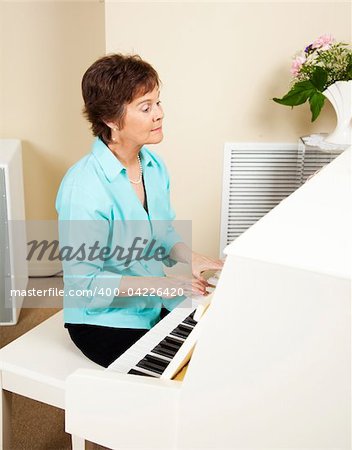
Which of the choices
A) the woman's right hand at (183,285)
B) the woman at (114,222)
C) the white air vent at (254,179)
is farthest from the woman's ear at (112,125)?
the white air vent at (254,179)

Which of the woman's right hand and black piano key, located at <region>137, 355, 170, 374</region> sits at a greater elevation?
the woman's right hand

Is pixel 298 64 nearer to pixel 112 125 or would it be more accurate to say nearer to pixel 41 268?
pixel 112 125

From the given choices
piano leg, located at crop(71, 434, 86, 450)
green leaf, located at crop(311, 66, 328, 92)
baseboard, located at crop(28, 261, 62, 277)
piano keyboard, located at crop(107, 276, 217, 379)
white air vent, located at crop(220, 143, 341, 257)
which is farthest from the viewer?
baseboard, located at crop(28, 261, 62, 277)

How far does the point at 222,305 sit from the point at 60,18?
2.75 metres

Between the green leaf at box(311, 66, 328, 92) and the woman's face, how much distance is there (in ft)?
2.45

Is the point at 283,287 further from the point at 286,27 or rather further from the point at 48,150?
the point at 48,150

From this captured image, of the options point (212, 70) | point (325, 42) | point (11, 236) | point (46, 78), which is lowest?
point (11, 236)

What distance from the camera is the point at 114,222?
73.9 inches

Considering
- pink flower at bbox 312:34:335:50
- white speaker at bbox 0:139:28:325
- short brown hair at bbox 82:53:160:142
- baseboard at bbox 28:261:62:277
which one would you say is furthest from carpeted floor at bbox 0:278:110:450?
pink flower at bbox 312:34:335:50

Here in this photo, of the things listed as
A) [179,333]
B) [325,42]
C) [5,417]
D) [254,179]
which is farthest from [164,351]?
[254,179]

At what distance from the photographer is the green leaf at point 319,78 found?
7.70ft

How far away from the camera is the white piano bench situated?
64.6 inches

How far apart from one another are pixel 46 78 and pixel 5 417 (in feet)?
6.93

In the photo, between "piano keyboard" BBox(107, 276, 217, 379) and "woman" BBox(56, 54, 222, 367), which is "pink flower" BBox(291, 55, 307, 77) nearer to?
"woman" BBox(56, 54, 222, 367)
